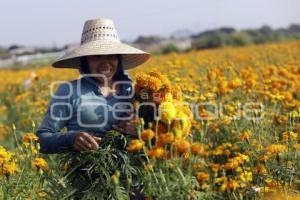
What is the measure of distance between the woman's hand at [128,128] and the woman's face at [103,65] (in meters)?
0.30

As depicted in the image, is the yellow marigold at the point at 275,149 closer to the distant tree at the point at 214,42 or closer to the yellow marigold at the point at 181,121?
the yellow marigold at the point at 181,121

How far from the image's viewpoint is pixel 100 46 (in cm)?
264

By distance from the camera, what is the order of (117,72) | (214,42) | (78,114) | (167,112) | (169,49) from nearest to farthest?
(167,112) < (78,114) < (117,72) < (169,49) < (214,42)

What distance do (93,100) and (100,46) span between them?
242 mm

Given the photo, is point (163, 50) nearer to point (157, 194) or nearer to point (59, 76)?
point (59, 76)

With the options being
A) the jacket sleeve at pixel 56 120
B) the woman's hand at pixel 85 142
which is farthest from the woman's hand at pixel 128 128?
the jacket sleeve at pixel 56 120

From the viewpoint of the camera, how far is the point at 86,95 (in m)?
2.60

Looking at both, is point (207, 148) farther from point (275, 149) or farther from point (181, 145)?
point (181, 145)

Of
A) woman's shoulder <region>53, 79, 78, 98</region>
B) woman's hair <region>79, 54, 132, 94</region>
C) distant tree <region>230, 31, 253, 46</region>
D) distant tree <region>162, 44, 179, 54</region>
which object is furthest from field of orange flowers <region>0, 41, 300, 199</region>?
distant tree <region>230, 31, 253, 46</region>

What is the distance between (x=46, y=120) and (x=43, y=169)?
0.54 meters

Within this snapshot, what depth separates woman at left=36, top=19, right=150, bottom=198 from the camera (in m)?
2.51

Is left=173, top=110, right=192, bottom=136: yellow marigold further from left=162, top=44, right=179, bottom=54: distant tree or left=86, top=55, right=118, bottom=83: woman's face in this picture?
left=162, top=44, right=179, bottom=54: distant tree

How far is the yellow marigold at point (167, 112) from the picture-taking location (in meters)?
2.20

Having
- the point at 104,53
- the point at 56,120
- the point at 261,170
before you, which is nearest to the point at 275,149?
the point at 261,170
